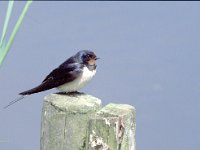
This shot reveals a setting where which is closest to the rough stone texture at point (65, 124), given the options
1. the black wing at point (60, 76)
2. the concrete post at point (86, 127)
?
the concrete post at point (86, 127)

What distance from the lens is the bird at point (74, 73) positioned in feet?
7.55

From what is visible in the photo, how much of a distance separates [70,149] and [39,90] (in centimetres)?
75

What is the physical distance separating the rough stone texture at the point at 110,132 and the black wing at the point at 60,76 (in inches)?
27.7

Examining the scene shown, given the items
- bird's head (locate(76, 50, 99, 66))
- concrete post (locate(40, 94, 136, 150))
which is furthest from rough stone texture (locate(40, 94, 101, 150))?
bird's head (locate(76, 50, 99, 66))

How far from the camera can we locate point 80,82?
243 centimetres

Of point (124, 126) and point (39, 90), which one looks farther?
point (39, 90)

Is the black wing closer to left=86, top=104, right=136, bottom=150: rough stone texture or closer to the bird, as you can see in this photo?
the bird

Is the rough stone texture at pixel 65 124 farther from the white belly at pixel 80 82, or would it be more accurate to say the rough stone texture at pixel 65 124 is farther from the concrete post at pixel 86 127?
the white belly at pixel 80 82

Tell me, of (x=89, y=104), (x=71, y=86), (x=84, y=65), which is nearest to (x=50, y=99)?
(x=89, y=104)

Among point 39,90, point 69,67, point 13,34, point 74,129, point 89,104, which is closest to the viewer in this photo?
point 13,34

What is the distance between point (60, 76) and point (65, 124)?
2.75ft

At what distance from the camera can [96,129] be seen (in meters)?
1.51

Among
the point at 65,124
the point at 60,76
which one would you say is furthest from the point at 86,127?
the point at 60,76

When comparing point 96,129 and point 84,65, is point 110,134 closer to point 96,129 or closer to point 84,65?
point 96,129
